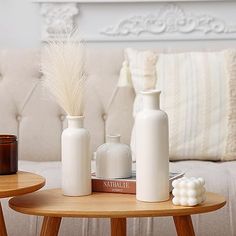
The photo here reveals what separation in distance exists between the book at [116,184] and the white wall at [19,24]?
1.34 metres

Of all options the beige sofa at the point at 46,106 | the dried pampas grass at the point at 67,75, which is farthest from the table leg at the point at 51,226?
the beige sofa at the point at 46,106

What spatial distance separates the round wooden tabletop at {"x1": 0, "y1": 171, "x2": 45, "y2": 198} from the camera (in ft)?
3.54

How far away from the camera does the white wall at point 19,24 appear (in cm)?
244

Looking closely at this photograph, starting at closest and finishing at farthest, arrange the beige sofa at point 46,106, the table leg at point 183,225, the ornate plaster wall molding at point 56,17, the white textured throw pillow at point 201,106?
the table leg at point 183,225 < the white textured throw pillow at point 201,106 < the beige sofa at point 46,106 < the ornate plaster wall molding at point 56,17

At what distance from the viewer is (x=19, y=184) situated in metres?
1.15

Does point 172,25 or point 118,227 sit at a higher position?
point 172,25

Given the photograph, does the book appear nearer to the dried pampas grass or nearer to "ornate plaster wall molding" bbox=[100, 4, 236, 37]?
the dried pampas grass

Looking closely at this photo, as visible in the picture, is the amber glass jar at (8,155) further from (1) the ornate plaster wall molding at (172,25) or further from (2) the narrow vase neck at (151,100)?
(1) the ornate plaster wall molding at (172,25)

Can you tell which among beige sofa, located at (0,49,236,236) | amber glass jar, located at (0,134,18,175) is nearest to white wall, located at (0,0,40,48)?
beige sofa, located at (0,49,236,236)

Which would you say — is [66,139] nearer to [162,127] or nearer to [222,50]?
[162,127]

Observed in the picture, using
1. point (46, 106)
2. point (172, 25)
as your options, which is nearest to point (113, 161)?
point (46, 106)

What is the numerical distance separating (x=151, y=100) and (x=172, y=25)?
135 cm

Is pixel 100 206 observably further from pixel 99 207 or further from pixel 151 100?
pixel 151 100

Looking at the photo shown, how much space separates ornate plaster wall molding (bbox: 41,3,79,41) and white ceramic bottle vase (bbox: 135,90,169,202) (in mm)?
1347
